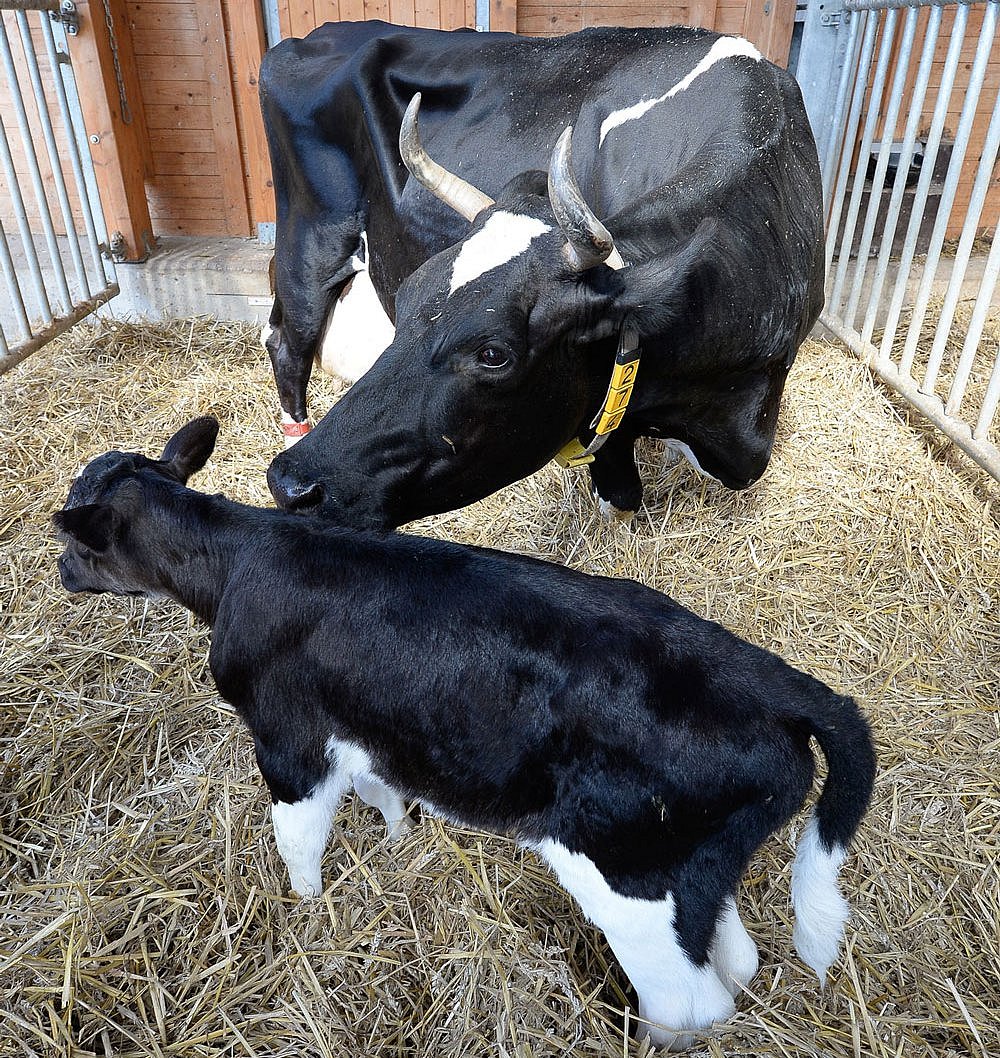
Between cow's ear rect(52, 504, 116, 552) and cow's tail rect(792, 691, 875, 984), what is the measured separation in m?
1.83

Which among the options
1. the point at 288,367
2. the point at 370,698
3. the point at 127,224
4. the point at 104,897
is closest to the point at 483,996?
the point at 370,698

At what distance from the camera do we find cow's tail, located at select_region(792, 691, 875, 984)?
1.78 m

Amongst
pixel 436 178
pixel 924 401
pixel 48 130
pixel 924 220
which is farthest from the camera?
pixel 924 220

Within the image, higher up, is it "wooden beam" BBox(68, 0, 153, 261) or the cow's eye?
the cow's eye

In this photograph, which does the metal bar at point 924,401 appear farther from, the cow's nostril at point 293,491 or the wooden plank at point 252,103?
the wooden plank at point 252,103

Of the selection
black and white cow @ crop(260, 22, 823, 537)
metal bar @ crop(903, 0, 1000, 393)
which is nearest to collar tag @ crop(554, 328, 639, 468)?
black and white cow @ crop(260, 22, 823, 537)

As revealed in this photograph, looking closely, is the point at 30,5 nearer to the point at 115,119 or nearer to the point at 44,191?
the point at 115,119

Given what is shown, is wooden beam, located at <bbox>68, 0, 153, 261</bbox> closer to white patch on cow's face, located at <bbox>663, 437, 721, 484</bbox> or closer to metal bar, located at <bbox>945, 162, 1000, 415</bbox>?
white patch on cow's face, located at <bbox>663, 437, 721, 484</bbox>

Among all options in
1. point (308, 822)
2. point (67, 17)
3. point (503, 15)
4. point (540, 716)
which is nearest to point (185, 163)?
point (67, 17)

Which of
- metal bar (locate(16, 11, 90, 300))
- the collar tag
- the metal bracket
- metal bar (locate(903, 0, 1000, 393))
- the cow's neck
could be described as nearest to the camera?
the cow's neck

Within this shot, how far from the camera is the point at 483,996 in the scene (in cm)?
210

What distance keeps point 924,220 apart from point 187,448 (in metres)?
5.72

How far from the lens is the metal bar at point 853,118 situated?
193 inches

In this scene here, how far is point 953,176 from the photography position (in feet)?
13.4
